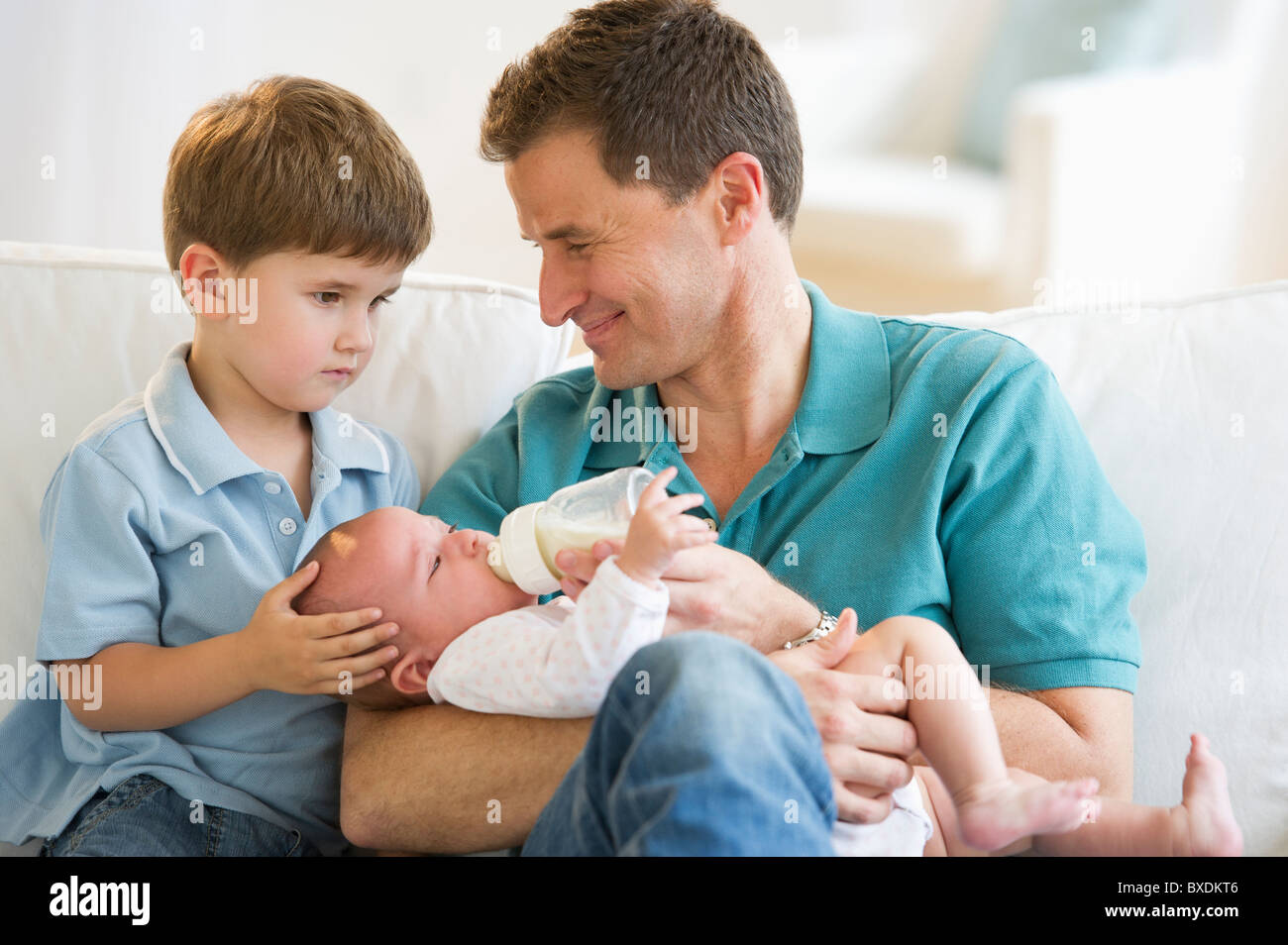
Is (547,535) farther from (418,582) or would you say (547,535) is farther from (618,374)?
(618,374)

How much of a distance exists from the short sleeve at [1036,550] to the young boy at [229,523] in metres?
0.65

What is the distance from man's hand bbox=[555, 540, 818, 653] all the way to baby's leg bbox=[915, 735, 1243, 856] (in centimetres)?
25

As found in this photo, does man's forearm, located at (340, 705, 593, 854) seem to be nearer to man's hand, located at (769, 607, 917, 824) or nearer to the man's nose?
man's hand, located at (769, 607, 917, 824)

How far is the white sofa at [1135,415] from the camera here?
4.79ft

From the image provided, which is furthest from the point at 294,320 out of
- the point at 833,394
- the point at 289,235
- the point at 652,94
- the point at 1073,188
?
the point at 1073,188

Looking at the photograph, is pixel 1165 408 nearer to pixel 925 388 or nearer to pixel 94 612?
pixel 925 388

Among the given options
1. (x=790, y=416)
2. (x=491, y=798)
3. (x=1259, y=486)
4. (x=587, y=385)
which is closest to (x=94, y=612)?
(x=491, y=798)

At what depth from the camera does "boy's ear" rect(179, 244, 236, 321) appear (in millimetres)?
1457

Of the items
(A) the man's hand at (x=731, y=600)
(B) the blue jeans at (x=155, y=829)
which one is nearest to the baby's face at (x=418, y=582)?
(A) the man's hand at (x=731, y=600)

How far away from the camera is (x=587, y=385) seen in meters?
A: 1.73

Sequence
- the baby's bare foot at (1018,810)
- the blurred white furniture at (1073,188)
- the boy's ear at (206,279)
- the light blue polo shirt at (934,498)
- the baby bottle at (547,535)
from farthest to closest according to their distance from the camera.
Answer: the blurred white furniture at (1073,188)
the boy's ear at (206,279)
the light blue polo shirt at (934,498)
the baby bottle at (547,535)
the baby's bare foot at (1018,810)

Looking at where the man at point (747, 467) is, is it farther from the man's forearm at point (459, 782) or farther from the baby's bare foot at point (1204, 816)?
the baby's bare foot at point (1204, 816)

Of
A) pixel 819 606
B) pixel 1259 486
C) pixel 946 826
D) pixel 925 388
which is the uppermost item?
pixel 925 388
